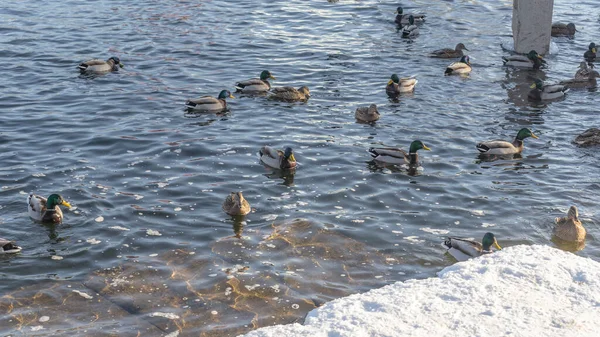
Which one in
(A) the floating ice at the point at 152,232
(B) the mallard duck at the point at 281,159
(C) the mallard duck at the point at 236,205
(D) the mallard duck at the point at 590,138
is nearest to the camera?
(A) the floating ice at the point at 152,232

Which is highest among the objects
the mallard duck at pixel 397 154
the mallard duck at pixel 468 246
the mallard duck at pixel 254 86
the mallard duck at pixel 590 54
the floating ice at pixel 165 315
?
the mallard duck at pixel 254 86

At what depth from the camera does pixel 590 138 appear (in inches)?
814

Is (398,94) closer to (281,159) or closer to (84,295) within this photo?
(281,159)

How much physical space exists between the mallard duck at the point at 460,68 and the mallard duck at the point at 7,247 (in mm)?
15509

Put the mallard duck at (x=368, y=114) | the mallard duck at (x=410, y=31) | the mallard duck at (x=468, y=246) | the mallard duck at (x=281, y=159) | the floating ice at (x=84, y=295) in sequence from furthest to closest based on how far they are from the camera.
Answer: the mallard duck at (x=410, y=31) < the mallard duck at (x=368, y=114) < the mallard duck at (x=281, y=159) < the mallard duck at (x=468, y=246) < the floating ice at (x=84, y=295)

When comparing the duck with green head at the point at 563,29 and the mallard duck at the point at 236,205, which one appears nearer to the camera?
the mallard duck at the point at 236,205

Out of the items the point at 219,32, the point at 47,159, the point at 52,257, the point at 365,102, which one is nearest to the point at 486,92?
the point at 365,102

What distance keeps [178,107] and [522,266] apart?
1287 centimetres

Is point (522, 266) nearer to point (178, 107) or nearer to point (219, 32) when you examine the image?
point (178, 107)

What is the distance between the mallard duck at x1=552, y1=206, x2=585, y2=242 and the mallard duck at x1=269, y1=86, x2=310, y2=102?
9.54 meters

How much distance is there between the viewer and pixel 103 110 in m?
22.8

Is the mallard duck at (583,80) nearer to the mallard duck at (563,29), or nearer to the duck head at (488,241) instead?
the mallard duck at (563,29)

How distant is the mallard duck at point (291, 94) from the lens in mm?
23797

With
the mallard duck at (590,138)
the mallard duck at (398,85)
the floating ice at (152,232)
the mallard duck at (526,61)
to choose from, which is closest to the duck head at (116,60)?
the mallard duck at (398,85)
